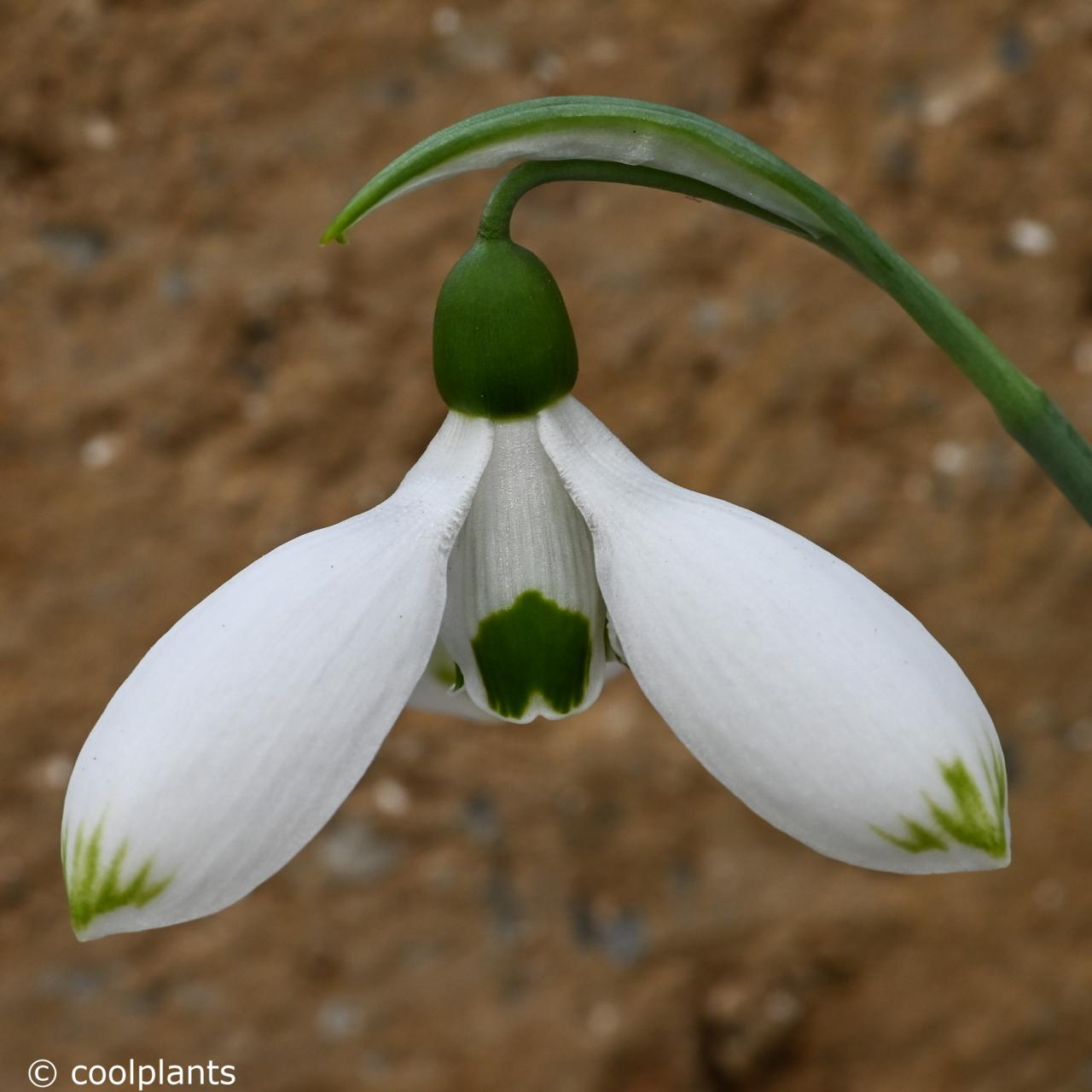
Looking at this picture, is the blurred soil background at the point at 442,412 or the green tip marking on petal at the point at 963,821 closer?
the green tip marking on petal at the point at 963,821

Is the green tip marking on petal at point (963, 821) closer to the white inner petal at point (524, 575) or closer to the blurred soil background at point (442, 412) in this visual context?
the white inner petal at point (524, 575)

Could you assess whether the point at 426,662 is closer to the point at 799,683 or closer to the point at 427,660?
the point at 427,660

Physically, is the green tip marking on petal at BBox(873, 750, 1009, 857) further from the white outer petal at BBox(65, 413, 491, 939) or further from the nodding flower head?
the white outer petal at BBox(65, 413, 491, 939)

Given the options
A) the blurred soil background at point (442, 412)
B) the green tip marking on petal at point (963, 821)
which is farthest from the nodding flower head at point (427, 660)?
the blurred soil background at point (442, 412)

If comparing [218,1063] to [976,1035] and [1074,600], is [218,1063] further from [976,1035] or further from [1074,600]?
[1074,600]

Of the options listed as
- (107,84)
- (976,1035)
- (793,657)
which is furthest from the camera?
(976,1035)

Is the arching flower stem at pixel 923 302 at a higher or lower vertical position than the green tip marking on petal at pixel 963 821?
higher

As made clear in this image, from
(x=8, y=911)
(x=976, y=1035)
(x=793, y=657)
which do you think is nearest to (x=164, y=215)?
(x=8, y=911)

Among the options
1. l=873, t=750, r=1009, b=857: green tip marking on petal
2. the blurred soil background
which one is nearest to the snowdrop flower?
l=873, t=750, r=1009, b=857: green tip marking on petal
